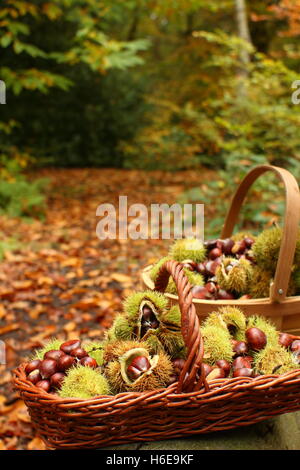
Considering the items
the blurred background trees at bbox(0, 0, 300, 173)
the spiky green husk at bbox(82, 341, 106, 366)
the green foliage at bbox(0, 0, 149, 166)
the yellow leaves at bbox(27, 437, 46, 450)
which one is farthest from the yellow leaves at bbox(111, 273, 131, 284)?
the green foliage at bbox(0, 0, 149, 166)

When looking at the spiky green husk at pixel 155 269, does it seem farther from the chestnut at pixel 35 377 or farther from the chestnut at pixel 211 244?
the chestnut at pixel 35 377

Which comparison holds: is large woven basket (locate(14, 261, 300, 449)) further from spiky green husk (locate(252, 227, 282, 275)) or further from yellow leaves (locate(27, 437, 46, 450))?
yellow leaves (locate(27, 437, 46, 450))

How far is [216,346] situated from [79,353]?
1.57 ft

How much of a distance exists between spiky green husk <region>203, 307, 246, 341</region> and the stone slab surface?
1.09 ft

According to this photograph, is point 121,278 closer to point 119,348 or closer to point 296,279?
point 296,279

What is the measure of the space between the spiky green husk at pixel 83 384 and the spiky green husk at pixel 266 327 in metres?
0.61

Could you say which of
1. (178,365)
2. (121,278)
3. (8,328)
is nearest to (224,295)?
(178,365)

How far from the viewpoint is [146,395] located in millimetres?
1368

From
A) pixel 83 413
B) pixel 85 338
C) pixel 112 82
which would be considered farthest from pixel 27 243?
pixel 112 82

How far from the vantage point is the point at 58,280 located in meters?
4.71

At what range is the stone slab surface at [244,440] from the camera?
151 centimetres

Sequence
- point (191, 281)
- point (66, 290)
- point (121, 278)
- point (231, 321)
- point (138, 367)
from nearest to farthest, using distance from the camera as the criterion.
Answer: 1. point (138, 367)
2. point (231, 321)
3. point (191, 281)
4. point (66, 290)
5. point (121, 278)

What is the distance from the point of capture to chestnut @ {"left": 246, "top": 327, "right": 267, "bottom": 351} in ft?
5.50

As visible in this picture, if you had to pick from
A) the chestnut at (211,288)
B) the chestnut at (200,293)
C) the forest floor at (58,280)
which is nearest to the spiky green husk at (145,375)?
the chestnut at (200,293)
